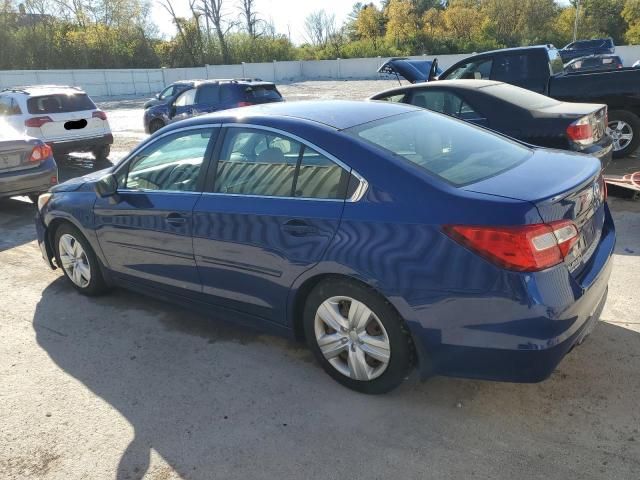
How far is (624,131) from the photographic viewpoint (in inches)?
325

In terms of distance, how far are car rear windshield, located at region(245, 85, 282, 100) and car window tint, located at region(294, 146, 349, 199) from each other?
9837 millimetres

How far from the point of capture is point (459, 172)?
2.93m

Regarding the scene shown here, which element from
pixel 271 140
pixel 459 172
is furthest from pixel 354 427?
pixel 271 140

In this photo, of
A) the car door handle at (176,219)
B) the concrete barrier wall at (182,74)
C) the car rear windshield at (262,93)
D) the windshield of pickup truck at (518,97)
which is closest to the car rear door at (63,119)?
the car rear windshield at (262,93)

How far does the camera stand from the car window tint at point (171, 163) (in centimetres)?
368

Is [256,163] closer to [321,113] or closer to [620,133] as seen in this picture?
[321,113]

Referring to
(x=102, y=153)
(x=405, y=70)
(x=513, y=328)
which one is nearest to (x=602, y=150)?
(x=513, y=328)

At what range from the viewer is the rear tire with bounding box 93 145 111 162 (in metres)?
12.1

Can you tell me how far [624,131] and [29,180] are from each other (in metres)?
8.55

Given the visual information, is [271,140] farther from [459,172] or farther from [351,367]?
[351,367]

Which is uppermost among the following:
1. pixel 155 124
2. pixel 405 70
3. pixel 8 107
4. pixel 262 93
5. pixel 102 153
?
pixel 405 70

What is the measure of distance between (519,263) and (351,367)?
113 cm

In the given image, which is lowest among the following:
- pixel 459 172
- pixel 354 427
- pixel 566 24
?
pixel 354 427

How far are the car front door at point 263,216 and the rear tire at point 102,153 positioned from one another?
9621 mm
